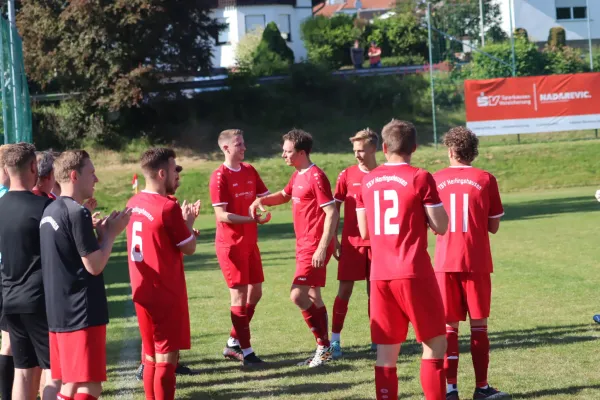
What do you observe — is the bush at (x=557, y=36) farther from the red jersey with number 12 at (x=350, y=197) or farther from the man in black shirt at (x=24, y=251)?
the man in black shirt at (x=24, y=251)

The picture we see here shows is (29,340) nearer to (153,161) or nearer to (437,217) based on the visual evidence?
(153,161)

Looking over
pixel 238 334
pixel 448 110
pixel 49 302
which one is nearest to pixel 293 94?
pixel 448 110

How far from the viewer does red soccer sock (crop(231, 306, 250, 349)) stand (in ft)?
30.0

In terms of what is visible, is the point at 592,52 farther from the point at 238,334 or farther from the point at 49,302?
the point at 49,302

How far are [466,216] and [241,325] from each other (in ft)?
9.41

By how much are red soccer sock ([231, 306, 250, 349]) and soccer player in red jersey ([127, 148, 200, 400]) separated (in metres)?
2.48

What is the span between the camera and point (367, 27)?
55.2 meters

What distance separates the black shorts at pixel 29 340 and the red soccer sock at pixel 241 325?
3.01m

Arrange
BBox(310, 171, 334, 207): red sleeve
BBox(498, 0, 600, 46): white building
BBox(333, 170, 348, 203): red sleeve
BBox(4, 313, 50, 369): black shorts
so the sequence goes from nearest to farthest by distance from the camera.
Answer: BBox(4, 313, 50, 369): black shorts → BBox(310, 171, 334, 207): red sleeve → BBox(333, 170, 348, 203): red sleeve → BBox(498, 0, 600, 46): white building

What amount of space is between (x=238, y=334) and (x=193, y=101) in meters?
34.1

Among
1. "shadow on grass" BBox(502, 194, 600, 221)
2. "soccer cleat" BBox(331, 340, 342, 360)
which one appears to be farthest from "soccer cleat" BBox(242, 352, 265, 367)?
"shadow on grass" BBox(502, 194, 600, 221)

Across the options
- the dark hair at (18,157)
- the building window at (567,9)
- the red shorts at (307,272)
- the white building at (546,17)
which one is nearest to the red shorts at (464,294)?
the red shorts at (307,272)

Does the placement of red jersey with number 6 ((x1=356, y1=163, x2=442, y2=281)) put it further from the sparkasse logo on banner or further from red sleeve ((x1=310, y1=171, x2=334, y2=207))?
the sparkasse logo on banner

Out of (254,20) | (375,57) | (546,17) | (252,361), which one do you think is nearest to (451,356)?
(252,361)
